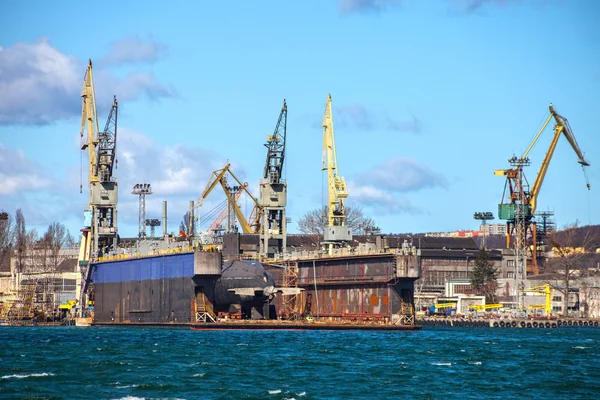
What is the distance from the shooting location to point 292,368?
64.0 meters

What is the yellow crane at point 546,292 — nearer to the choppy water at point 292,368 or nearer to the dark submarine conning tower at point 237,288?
the dark submarine conning tower at point 237,288

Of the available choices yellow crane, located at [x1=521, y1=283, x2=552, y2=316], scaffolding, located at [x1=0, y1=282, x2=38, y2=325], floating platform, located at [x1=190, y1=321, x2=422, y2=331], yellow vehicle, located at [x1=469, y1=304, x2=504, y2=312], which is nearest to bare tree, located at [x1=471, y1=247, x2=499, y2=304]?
yellow crane, located at [x1=521, y1=283, x2=552, y2=316]

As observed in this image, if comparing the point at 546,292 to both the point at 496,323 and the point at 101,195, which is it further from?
the point at 101,195

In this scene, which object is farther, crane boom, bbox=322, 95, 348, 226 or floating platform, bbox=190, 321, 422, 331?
crane boom, bbox=322, 95, 348, 226

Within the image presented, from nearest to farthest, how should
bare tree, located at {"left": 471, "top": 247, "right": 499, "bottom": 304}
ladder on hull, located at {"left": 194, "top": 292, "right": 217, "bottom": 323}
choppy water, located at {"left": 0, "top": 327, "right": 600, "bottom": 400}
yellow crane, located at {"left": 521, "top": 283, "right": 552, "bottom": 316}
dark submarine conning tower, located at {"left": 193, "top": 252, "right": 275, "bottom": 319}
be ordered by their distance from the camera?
choppy water, located at {"left": 0, "top": 327, "right": 600, "bottom": 400}, ladder on hull, located at {"left": 194, "top": 292, "right": 217, "bottom": 323}, dark submarine conning tower, located at {"left": 193, "top": 252, "right": 275, "bottom": 319}, yellow crane, located at {"left": 521, "top": 283, "right": 552, "bottom": 316}, bare tree, located at {"left": 471, "top": 247, "right": 499, "bottom": 304}

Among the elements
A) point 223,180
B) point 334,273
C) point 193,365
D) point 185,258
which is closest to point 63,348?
point 193,365

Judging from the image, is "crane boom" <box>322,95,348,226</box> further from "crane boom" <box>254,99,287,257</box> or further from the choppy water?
the choppy water

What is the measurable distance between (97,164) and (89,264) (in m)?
14.3

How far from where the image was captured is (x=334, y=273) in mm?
121938

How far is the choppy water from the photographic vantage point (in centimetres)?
5228

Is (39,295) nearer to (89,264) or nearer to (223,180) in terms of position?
(89,264)

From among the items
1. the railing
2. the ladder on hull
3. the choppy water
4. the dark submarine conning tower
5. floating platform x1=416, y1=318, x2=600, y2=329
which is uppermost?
the railing

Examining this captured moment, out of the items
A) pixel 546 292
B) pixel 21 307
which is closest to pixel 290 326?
pixel 21 307

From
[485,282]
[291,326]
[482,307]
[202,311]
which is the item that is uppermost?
[485,282]
